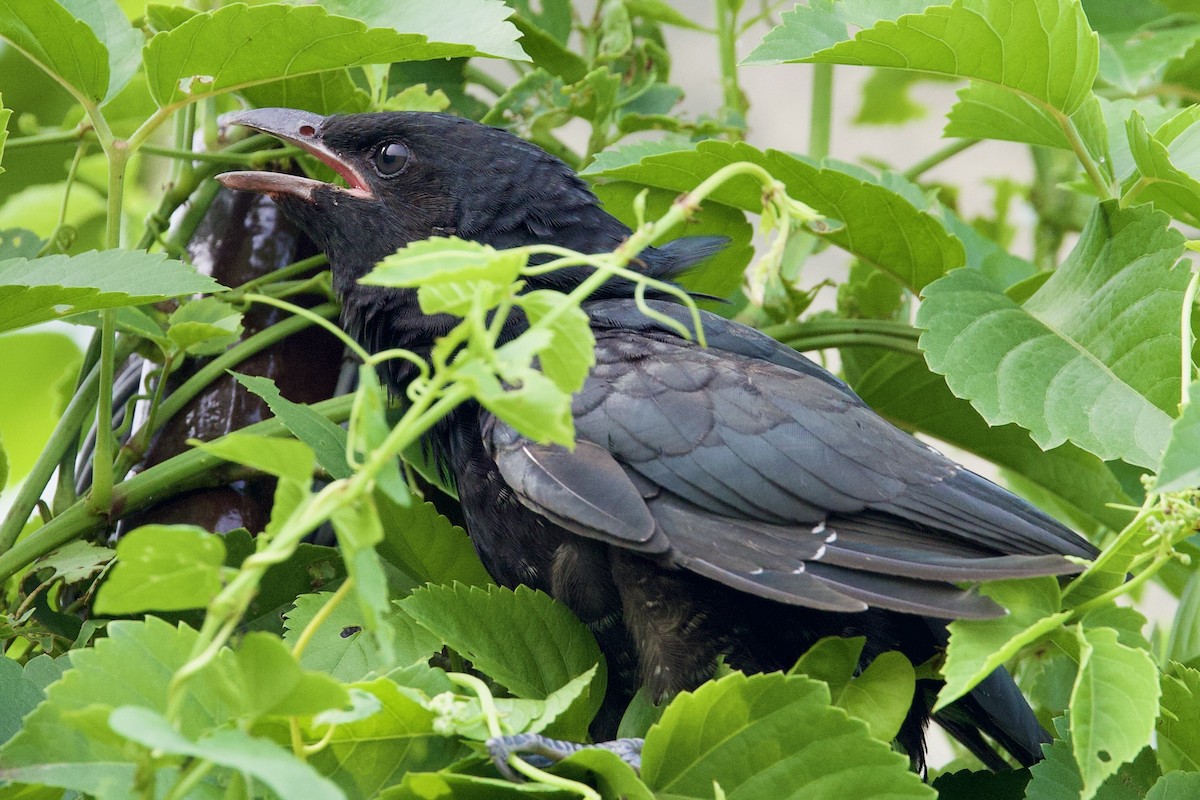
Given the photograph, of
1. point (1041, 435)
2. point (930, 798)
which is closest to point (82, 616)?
point (930, 798)

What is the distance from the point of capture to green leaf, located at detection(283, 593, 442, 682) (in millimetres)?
1437

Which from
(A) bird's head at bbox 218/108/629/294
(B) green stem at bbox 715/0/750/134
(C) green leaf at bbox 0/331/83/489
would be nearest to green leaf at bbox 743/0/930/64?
(A) bird's head at bbox 218/108/629/294

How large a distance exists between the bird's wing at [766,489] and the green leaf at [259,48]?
499 mm

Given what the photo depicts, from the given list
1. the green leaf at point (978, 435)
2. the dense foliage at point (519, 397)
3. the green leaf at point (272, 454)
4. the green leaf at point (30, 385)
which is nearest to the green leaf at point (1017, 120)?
the dense foliage at point (519, 397)

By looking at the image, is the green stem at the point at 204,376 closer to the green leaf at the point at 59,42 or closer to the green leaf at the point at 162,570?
the green leaf at the point at 59,42

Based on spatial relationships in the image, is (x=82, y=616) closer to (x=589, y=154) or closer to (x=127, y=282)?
(x=127, y=282)

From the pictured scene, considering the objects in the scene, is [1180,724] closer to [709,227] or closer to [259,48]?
[709,227]

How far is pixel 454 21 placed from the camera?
154 cm

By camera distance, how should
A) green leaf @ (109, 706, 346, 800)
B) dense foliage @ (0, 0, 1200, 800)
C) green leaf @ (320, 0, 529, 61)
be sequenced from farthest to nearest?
green leaf @ (320, 0, 529, 61)
dense foliage @ (0, 0, 1200, 800)
green leaf @ (109, 706, 346, 800)

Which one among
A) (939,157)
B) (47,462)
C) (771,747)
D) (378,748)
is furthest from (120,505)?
(939,157)

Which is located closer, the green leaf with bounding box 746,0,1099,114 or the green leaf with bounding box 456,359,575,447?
→ the green leaf with bounding box 456,359,575,447

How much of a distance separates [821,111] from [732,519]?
1133mm

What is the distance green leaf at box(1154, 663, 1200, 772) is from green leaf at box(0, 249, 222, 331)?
1143mm

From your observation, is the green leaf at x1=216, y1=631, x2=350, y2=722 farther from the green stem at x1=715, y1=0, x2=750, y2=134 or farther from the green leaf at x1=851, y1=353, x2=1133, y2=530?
the green stem at x1=715, y1=0, x2=750, y2=134
